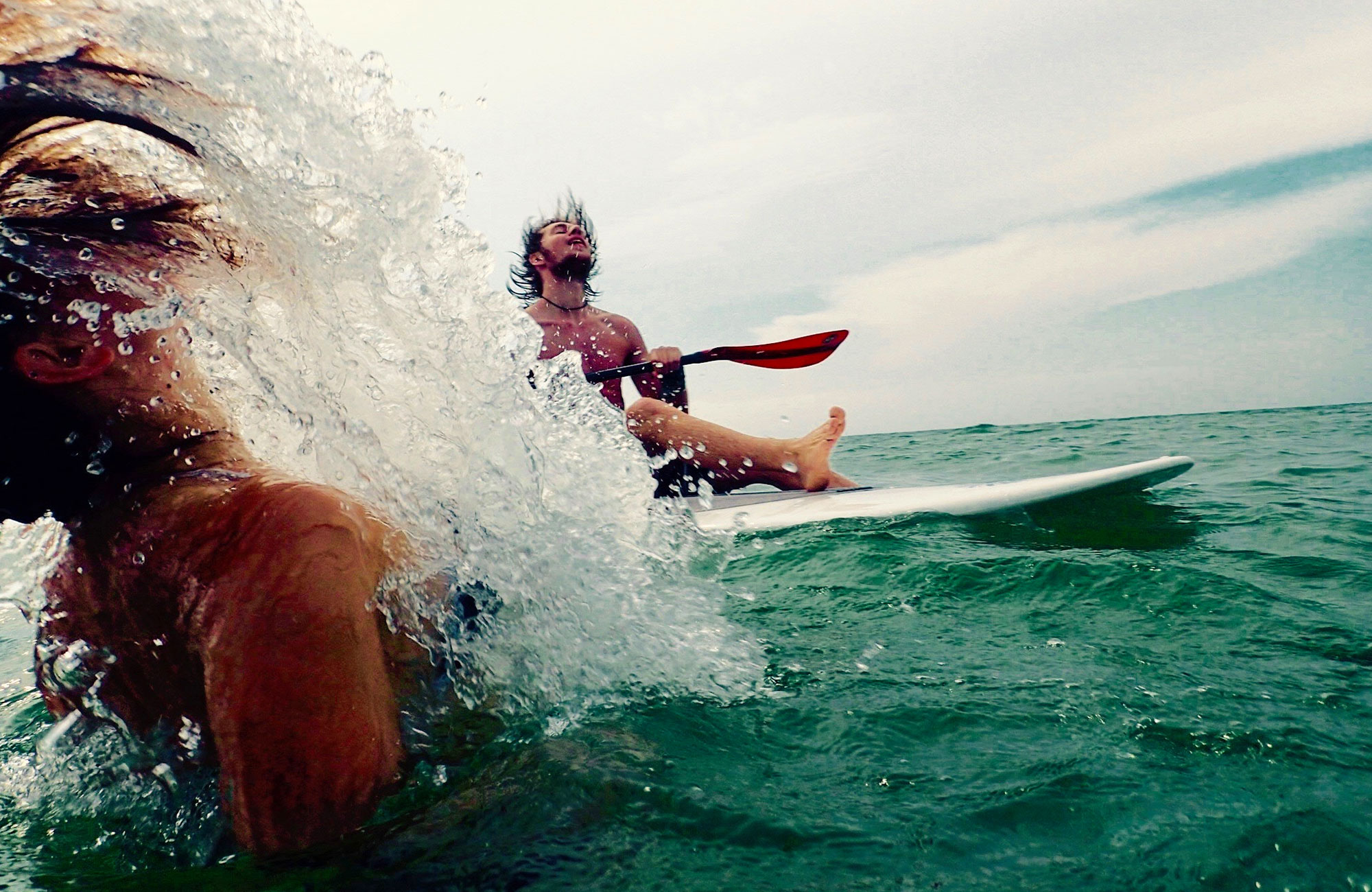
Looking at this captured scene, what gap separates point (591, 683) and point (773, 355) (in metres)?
3.10

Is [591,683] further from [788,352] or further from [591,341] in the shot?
[591,341]

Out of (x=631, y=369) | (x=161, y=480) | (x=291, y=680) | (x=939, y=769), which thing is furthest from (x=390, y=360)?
(x=631, y=369)

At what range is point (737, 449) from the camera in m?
4.88

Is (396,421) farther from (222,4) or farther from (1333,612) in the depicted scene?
(1333,612)

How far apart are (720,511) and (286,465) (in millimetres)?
3170

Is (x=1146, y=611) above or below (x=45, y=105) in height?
below

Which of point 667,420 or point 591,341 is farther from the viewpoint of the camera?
point 591,341

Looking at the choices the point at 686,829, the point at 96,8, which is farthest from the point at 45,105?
the point at 686,829

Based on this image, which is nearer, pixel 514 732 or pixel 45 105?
pixel 45 105

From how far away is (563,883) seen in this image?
1.04 metres

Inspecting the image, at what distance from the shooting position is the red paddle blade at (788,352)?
4430 mm

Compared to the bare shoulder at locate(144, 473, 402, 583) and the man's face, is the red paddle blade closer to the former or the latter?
the man's face

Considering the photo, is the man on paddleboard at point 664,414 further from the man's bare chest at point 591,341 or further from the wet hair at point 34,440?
the wet hair at point 34,440

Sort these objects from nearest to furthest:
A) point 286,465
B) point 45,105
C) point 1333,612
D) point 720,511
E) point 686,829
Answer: point 45,105, point 686,829, point 286,465, point 1333,612, point 720,511
